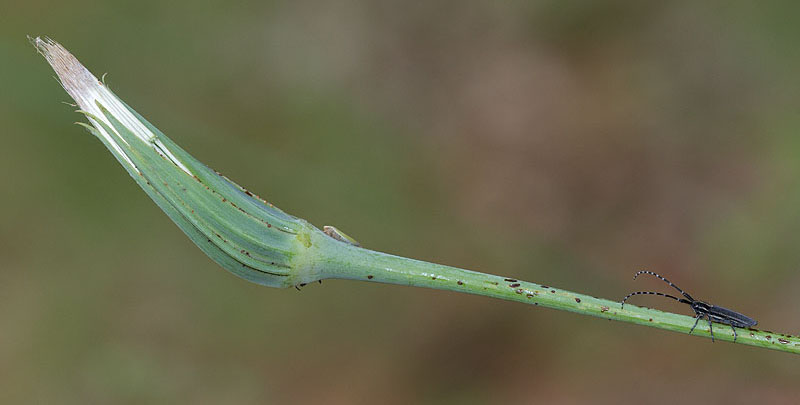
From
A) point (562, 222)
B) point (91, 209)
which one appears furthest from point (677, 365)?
point (91, 209)

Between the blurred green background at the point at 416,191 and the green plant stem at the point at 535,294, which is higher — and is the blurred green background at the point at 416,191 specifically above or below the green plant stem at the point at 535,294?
above

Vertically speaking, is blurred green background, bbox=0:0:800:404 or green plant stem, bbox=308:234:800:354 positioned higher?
blurred green background, bbox=0:0:800:404

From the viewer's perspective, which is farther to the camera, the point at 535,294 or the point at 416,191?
the point at 416,191

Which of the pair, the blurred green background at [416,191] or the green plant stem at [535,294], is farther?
the blurred green background at [416,191]

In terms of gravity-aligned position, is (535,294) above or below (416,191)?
below

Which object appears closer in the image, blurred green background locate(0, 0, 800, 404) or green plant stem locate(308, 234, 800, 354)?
green plant stem locate(308, 234, 800, 354)
